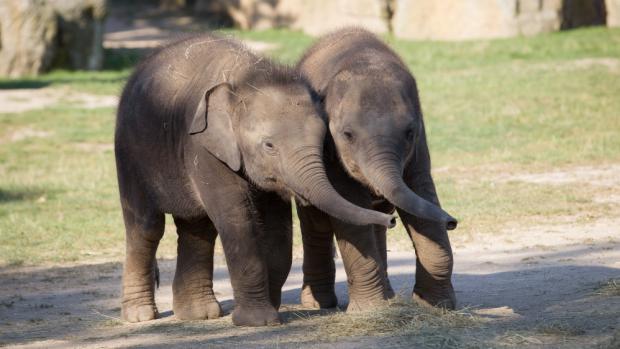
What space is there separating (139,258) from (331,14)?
2152cm

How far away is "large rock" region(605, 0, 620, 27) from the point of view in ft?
86.8

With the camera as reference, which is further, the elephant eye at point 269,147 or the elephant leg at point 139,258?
the elephant leg at point 139,258

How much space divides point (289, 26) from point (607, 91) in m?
15.2

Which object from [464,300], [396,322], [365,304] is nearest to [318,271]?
[365,304]

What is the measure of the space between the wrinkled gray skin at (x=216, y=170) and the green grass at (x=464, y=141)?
1.70 m

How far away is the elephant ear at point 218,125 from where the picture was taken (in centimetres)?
766

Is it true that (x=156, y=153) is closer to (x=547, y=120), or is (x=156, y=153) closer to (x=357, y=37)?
(x=357, y=37)

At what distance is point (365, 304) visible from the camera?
798 cm

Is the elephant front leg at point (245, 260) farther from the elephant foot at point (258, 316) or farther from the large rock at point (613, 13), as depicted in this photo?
the large rock at point (613, 13)

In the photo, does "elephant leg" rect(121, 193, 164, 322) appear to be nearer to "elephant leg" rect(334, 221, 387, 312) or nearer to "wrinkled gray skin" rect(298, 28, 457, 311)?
"wrinkled gray skin" rect(298, 28, 457, 311)

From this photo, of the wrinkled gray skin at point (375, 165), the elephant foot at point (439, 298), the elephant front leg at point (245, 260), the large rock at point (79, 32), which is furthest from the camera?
the large rock at point (79, 32)

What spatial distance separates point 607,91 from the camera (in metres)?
19.5

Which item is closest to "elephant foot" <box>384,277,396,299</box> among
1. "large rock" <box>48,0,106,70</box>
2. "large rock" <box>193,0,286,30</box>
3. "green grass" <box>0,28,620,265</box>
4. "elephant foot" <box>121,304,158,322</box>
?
"elephant foot" <box>121,304,158,322</box>

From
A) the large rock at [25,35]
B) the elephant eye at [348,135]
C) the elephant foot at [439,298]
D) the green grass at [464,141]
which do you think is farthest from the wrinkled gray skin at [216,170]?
the large rock at [25,35]
